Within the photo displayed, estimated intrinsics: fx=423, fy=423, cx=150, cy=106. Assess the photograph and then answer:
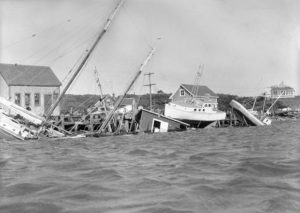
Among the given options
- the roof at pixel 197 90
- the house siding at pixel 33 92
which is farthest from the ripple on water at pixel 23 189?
the roof at pixel 197 90

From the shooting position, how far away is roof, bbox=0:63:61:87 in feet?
159

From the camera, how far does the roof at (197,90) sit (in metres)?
73.9

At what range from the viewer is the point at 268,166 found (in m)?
10.6

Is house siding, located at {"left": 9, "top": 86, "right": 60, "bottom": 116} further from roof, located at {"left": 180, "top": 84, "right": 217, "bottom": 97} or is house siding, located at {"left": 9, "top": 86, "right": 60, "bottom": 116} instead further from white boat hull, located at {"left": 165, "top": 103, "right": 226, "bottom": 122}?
roof, located at {"left": 180, "top": 84, "right": 217, "bottom": 97}

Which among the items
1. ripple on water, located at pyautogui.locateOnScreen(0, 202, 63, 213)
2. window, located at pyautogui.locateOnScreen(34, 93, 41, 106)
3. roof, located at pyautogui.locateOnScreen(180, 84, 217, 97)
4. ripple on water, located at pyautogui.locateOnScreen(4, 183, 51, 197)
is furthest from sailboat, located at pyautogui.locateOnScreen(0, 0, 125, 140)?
roof, located at pyautogui.locateOnScreen(180, 84, 217, 97)

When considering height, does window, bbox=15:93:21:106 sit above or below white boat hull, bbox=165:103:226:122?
above

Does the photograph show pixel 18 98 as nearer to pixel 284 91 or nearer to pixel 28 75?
pixel 28 75

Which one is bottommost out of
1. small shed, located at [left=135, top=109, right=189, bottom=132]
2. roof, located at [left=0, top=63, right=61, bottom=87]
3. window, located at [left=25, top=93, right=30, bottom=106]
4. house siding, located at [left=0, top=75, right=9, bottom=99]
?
small shed, located at [left=135, top=109, right=189, bottom=132]

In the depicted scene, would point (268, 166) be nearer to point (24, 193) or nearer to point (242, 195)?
point (242, 195)

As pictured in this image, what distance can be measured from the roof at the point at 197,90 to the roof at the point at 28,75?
90.4ft

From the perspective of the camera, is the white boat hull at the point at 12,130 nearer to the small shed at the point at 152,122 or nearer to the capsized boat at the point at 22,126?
the capsized boat at the point at 22,126

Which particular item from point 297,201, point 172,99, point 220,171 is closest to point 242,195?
point 297,201

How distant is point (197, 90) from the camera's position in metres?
74.4

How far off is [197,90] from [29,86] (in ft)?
110
